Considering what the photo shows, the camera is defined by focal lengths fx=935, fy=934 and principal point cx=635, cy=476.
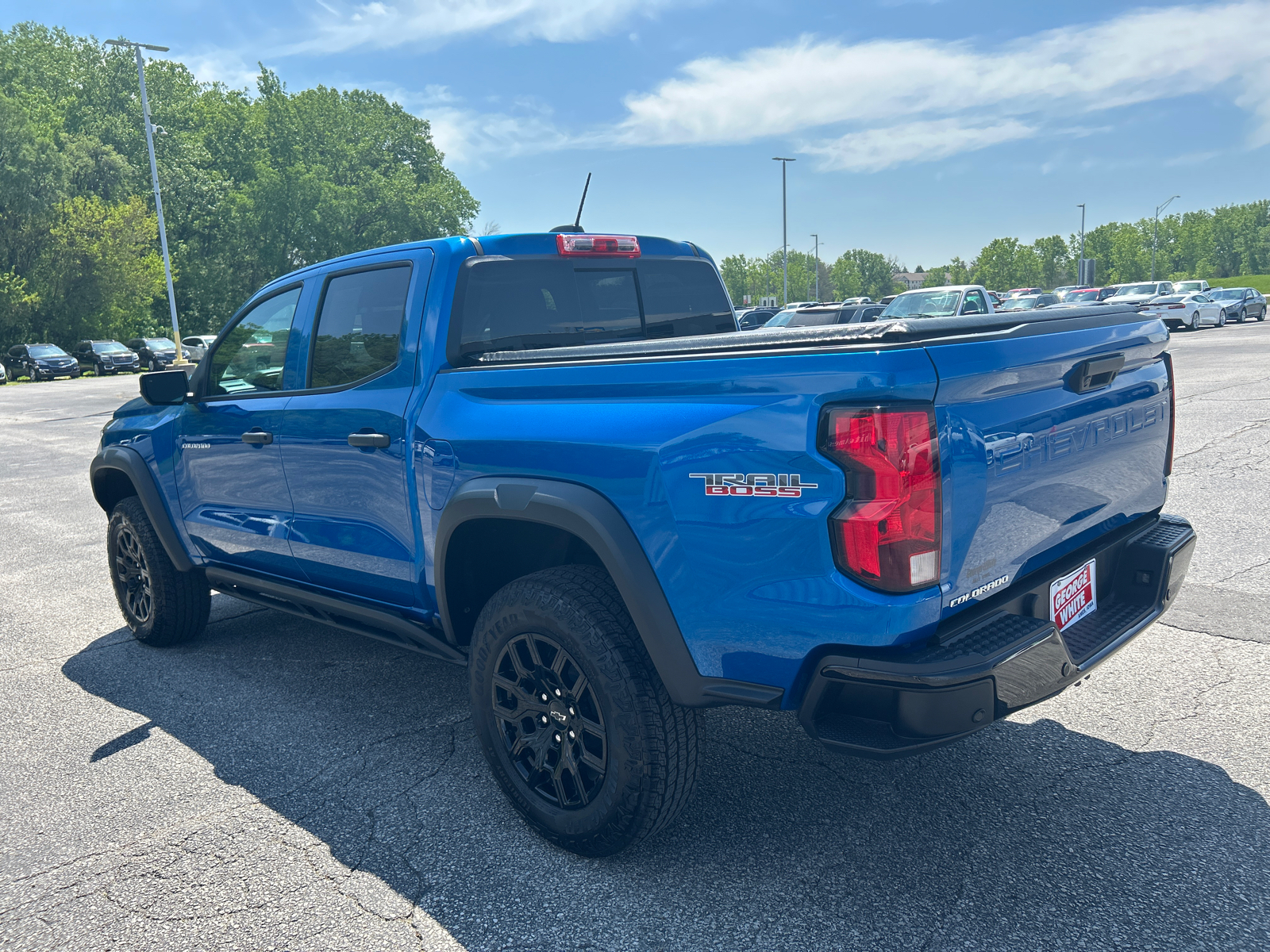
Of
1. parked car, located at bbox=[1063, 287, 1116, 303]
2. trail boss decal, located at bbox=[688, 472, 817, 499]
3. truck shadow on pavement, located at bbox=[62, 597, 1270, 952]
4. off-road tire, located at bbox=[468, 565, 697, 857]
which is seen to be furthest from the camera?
parked car, located at bbox=[1063, 287, 1116, 303]

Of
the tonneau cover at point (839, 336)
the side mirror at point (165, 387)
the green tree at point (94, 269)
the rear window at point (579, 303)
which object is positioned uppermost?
the green tree at point (94, 269)

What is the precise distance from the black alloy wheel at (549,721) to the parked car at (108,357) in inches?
1751

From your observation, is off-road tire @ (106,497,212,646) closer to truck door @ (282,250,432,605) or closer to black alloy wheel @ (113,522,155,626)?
black alloy wheel @ (113,522,155,626)

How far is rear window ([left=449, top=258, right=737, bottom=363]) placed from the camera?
3.45m

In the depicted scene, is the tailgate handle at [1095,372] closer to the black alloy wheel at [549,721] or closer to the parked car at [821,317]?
the black alloy wheel at [549,721]

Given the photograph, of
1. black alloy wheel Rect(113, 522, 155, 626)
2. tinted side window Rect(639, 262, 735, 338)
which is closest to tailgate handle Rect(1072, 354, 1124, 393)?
tinted side window Rect(639, 262, 735, 338)

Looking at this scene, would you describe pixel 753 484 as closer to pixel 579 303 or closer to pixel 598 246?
pixel 579 303

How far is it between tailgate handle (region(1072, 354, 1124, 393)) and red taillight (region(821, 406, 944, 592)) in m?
0.74

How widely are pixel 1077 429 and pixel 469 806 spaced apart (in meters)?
2.29

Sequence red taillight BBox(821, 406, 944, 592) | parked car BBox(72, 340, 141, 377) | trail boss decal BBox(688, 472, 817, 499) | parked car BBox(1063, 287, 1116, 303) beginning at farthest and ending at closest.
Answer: parked car BBox(72, 340, 141, 377), parked car BBox(1063, 287, 1116, 303), trail boss decal BBox(688, 472, 817, 499), red taillight BBox(821, 406, 944, 592)

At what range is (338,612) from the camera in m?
3.80

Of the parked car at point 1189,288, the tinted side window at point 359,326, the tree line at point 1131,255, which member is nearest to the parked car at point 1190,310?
the parked car at point 1189,288

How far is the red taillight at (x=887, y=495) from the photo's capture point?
2137 mm

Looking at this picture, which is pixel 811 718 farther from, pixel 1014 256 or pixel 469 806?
pixel 1014 256
